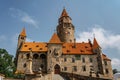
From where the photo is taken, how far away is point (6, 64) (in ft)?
135

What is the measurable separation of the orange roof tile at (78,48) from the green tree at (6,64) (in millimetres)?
16175

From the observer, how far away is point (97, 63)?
4778 cm

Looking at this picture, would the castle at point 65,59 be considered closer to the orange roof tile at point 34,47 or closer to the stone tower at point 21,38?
the orange roof tile at point 34,47

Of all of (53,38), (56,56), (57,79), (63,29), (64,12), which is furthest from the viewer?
(64,12)

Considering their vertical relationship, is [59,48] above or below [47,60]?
above

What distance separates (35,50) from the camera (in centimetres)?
5119

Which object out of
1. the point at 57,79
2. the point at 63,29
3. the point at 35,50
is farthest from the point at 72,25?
the point at 57,79

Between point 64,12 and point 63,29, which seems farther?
point 64,12

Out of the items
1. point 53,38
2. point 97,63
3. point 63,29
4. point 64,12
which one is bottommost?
point 97,63

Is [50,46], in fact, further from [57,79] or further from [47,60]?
[57,79]

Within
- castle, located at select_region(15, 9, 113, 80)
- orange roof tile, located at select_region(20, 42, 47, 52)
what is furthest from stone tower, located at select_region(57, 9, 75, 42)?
orange roof tile, located at select_region(20, 42, 47, 52)

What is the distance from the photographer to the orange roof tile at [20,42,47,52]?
168 ft

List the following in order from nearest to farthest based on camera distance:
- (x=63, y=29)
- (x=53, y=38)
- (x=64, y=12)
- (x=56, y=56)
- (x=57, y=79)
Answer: (x=57, y=79)
(x=56, y=56)
(x=53, y=38)
(x=63, y=29)
(x=64, y=12)

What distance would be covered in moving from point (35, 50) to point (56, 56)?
7.93 meters
